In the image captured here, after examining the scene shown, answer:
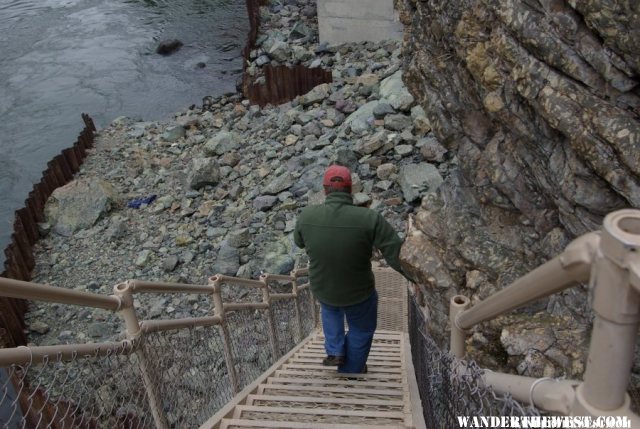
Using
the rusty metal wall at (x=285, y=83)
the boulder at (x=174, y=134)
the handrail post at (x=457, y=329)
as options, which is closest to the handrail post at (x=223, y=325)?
the handrail post at (x=457, y=329)

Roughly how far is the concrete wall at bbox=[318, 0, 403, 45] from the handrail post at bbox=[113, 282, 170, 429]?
14.1m

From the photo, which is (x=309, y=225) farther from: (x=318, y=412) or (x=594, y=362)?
(x=594, y=362)

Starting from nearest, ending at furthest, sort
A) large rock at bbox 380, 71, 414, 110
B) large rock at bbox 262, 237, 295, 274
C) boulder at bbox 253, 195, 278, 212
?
large rock at bbox 262, 237, 295, 274
boulder at bbox 253, 195, 278, 212
large rock at bbox 380, 71, 414, 110

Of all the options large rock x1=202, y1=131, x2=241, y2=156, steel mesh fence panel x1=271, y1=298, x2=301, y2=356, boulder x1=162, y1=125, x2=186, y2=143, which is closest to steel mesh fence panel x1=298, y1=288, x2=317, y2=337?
steel mesh fence panel x1=271, y1=298, x2=301, y2=356

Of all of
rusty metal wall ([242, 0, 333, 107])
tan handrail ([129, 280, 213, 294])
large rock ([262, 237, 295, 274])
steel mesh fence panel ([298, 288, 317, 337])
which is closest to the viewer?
tan handrail ([129, 280, 213, 294])

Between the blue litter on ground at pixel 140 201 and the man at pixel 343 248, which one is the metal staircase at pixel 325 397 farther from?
the blue litter on ground at pixel 140 201

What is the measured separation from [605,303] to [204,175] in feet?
37.8

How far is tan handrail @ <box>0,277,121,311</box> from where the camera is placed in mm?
1694

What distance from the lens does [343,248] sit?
370 cm

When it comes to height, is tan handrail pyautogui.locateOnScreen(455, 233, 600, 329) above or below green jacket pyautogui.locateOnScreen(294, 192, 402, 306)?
above

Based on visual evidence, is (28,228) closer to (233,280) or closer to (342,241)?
(233,280)

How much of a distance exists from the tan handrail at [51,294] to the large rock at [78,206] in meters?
10.6

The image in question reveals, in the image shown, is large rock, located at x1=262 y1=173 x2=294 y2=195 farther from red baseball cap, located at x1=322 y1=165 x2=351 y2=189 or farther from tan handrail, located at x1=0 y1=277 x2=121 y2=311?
tan handrail, located at x1=0 y1=277 x2=121 y2=311

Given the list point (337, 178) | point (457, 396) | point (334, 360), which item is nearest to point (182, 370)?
point (334, 360)
